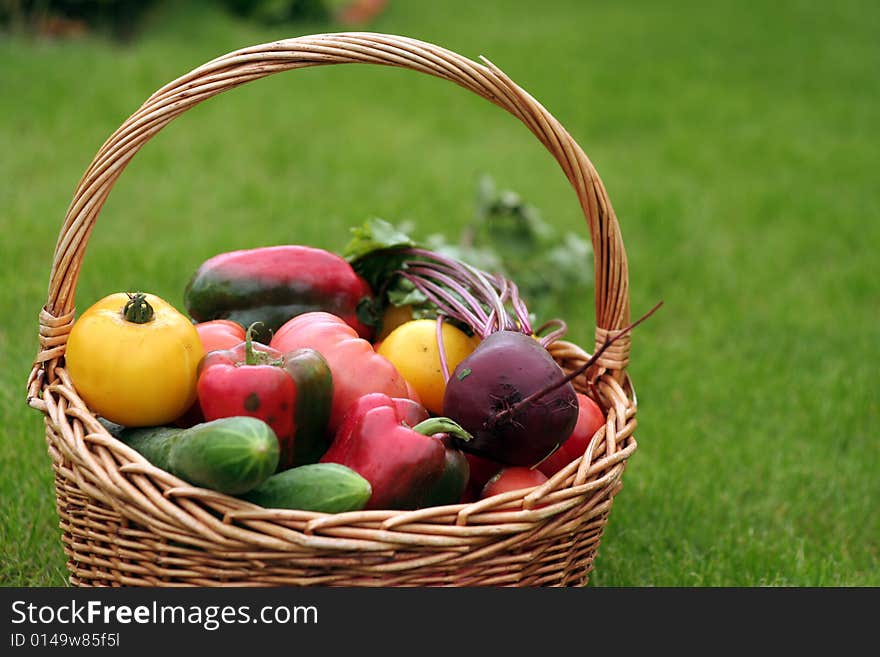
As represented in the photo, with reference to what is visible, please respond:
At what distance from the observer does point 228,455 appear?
154cm

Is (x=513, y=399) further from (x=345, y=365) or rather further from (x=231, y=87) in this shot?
(x=231, y=87)

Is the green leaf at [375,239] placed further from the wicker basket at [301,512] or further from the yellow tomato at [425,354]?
the wicker basket at [301,512]

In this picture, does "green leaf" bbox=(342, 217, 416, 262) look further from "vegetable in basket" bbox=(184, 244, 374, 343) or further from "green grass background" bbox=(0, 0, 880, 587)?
"green grass background" bbox=(0, 0, 880, 587)

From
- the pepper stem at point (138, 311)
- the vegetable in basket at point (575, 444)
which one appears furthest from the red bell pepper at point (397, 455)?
the pepper stem at point (138, 311)

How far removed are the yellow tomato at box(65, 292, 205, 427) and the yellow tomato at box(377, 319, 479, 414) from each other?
0.48m

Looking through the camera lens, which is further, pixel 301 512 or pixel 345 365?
pixel 345 365

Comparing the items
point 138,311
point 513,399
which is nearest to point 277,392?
point 138,311

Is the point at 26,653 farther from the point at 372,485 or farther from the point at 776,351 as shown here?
the point at 776,351

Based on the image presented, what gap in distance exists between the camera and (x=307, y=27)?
290 inches

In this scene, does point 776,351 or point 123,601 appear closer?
point 123,601

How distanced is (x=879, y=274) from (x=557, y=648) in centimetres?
344

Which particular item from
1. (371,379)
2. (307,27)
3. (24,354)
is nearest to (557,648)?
(371,379)

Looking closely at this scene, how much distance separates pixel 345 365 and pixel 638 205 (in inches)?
130

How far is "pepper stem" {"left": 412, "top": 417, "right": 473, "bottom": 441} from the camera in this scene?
1.77 metres
